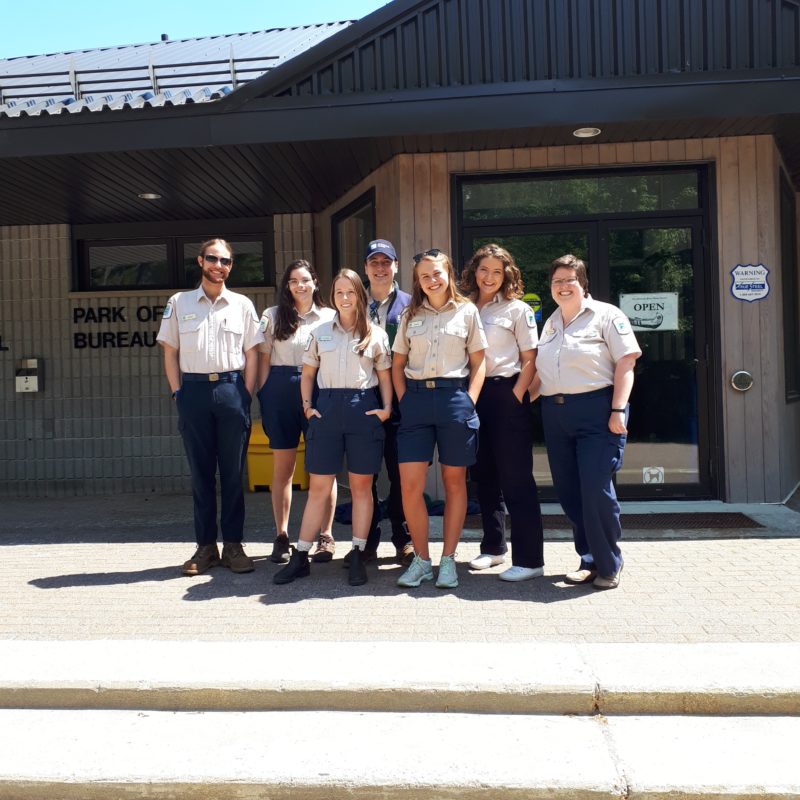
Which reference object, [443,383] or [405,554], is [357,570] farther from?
[443,383]

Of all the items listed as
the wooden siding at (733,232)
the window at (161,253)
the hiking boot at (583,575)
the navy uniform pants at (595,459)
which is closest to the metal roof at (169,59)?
the window at (161,253)

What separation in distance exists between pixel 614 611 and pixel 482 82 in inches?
170

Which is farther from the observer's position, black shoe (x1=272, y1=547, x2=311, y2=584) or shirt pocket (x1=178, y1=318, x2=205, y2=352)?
shirt pocket (x1=178, y1=318, x2=205, y2=352)

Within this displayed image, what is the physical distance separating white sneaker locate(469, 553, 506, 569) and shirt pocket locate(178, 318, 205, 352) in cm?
218

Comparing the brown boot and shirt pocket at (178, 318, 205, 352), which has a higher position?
shirt pocket at (178, 318, 205, 352)

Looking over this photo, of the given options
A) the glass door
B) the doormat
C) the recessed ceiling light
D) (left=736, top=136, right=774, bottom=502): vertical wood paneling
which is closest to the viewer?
the doormat

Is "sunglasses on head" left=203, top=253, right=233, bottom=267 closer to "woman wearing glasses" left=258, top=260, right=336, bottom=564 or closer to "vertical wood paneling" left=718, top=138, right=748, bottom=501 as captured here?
"woman wearing glasses" left=258, top=260, right=336, bottom=564

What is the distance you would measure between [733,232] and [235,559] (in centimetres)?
492

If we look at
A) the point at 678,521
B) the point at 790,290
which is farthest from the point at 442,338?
the point at 790,290

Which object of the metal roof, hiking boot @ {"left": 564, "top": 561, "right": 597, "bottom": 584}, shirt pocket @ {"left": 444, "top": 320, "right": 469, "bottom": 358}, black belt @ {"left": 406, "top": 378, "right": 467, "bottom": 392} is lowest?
hiking boot @ {"left": 564, "top": 561, "right": 597, "bottom": 584}

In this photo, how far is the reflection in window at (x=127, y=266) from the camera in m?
10.0

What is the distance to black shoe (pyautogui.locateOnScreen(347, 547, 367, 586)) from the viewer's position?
4.91m

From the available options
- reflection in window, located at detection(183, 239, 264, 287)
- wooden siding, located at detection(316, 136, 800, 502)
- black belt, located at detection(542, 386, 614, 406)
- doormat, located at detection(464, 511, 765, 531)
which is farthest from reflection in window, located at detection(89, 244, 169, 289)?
black belt, located at detection(542, 386, 614, 406)

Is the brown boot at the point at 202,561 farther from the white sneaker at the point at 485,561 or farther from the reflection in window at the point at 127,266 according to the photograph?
the reflection in window at the point at 127,266
